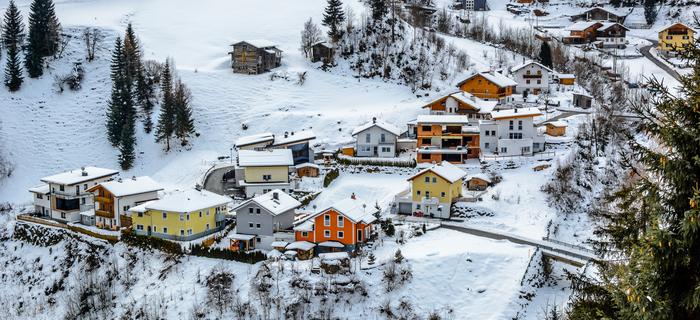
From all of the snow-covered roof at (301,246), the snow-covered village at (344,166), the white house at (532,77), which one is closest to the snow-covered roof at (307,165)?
the snow-covered village at (344,166)

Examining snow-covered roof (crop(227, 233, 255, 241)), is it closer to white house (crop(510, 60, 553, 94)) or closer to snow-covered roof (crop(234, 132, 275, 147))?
snow-covered roof (crop(234, 132, 275, 147))

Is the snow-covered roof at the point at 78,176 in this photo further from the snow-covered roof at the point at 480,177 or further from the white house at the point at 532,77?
the white house at the point at 532,77

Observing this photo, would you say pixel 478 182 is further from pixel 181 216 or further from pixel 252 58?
pixel 252 58

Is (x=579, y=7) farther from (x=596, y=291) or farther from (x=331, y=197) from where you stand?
(x=596, y=291)

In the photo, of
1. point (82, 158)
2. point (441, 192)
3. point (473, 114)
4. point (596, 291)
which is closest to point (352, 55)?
point (473, 114)

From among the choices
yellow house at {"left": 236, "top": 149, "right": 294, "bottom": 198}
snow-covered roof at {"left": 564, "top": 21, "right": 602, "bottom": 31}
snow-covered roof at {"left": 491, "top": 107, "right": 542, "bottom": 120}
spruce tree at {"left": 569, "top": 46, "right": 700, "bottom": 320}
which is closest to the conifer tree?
yellow house at {"left": 236, "top": 149, "right": 294, "bottom": 198}

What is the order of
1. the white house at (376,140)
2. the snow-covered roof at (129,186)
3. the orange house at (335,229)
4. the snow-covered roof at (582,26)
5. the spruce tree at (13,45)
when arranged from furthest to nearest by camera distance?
1. the snow-covered roof at (582,26)
2. the spruce tree at (13,45)
3. the white house at (376,140)
4. the snow-covered roof at (129,186)
5. the orange house at (335,229)
